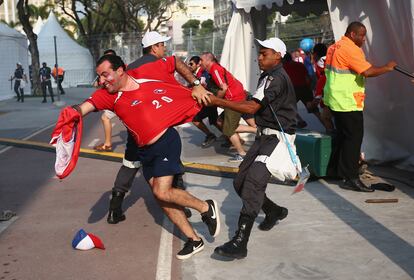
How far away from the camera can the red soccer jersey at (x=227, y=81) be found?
29.9 ft

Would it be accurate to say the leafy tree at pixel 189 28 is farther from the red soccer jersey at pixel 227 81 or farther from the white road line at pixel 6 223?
the white road line at pixel 6 223

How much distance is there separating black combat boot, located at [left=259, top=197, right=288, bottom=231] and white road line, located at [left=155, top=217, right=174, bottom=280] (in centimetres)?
91

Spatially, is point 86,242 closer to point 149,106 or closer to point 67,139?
point 67,139

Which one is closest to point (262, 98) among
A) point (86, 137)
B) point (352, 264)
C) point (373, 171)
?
point (352, 264)

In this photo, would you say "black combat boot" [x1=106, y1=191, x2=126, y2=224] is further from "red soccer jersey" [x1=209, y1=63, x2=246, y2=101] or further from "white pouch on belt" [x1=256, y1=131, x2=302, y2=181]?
"red soccer jersey" [x1=209, y1=63, x2=246, y2=101]

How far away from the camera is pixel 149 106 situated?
479 centimetres

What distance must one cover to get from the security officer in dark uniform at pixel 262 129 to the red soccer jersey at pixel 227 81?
3854 mm

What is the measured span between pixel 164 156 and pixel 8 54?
2545 cm

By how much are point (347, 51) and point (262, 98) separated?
8.11 ft

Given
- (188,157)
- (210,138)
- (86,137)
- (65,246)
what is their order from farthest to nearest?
(86,137) < (210,138) < (188,157) < (65,246)

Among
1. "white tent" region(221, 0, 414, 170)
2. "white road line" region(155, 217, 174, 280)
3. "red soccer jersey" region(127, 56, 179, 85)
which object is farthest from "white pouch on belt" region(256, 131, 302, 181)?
"white tent" region(221, 0, 414, 170)

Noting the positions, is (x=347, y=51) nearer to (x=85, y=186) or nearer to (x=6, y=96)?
(x=85, y=186)

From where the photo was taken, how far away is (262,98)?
4848 mm

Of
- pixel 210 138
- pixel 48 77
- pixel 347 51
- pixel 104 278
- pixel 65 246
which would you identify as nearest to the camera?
pixel 104 278
